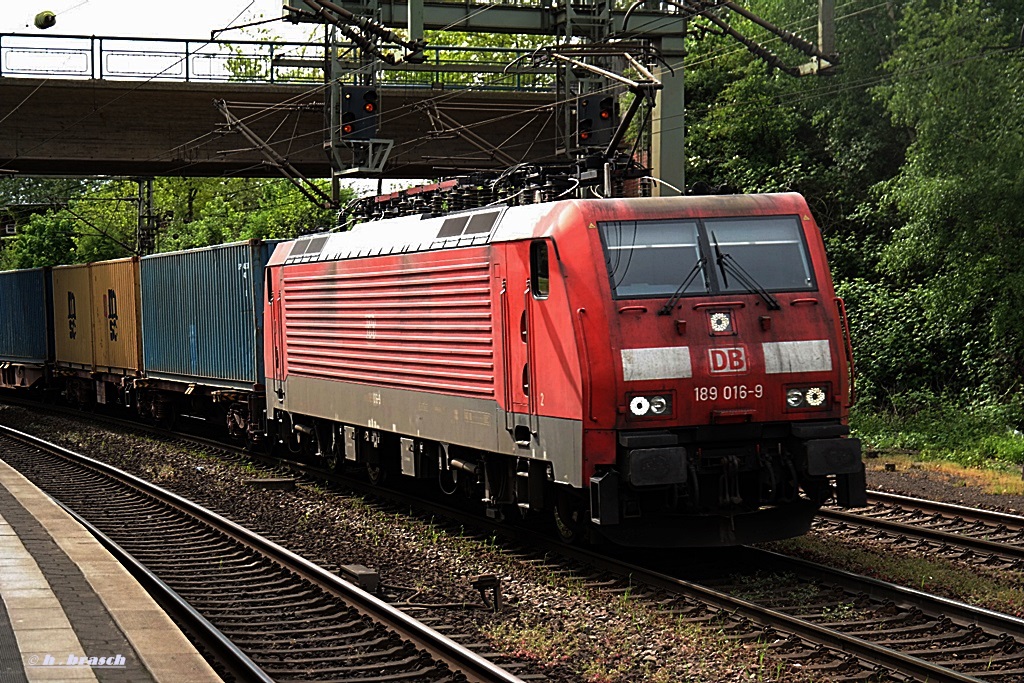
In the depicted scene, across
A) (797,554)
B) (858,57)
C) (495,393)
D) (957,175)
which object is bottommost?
(797,554)

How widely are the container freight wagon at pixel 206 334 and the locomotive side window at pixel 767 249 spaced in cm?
1098

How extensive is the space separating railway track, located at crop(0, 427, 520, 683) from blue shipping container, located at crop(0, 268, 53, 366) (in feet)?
65.7

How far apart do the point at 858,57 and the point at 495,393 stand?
16.4 meters

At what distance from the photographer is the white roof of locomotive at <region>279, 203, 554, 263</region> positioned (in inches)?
452

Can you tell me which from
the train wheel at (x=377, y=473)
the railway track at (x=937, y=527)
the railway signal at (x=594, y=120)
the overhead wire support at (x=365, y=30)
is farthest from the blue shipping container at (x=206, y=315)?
the railway track at (x=937, y=527)

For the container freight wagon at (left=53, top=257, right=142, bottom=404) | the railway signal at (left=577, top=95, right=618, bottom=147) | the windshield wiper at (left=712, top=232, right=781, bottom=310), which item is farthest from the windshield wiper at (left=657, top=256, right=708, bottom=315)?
the container freight wagon at (left=53, top=257, right=142, bottom=404)

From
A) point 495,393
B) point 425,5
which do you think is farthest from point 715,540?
point 425,5

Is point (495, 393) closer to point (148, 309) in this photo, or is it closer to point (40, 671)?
point (40, 671)

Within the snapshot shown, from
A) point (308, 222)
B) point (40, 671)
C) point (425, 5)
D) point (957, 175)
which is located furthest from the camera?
point (308, 222)

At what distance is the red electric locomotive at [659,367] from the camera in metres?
10.3

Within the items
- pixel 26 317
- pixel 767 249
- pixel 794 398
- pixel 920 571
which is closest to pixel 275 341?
pixel 767 249

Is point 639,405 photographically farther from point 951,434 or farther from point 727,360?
point 951,434

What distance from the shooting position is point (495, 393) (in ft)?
39.1

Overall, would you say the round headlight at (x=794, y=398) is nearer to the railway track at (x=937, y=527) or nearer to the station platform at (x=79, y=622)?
the railway track at (x=937, y=527)
